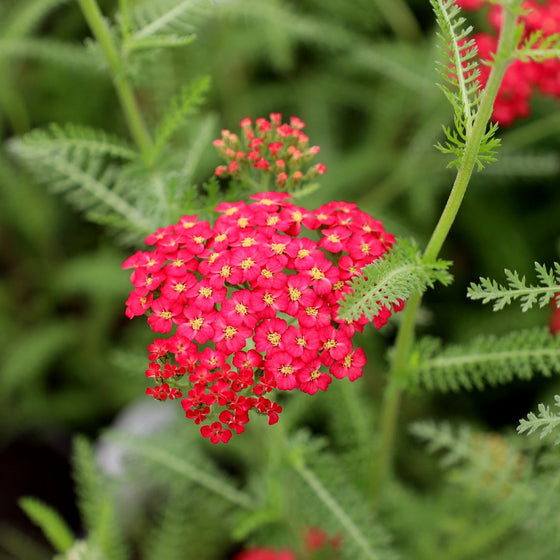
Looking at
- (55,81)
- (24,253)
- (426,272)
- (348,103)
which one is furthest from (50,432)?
(426,272)

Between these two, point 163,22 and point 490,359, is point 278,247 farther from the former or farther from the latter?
point 163,22

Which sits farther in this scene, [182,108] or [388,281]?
[182,108]

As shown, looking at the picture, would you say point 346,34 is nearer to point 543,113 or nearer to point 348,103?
point 348,103

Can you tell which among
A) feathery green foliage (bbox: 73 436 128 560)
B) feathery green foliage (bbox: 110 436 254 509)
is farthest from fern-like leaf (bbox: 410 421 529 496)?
feathery green foliage (bbox: 73 436 128 560)

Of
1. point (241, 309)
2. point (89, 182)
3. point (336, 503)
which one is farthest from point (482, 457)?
point (89, 182)

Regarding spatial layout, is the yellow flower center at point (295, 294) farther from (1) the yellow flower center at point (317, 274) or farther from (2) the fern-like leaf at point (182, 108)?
(2) the fern-like leaf at point (182, 108)

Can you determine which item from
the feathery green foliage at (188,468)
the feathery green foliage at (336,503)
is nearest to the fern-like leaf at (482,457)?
the feathery green foliage at (336,503)
